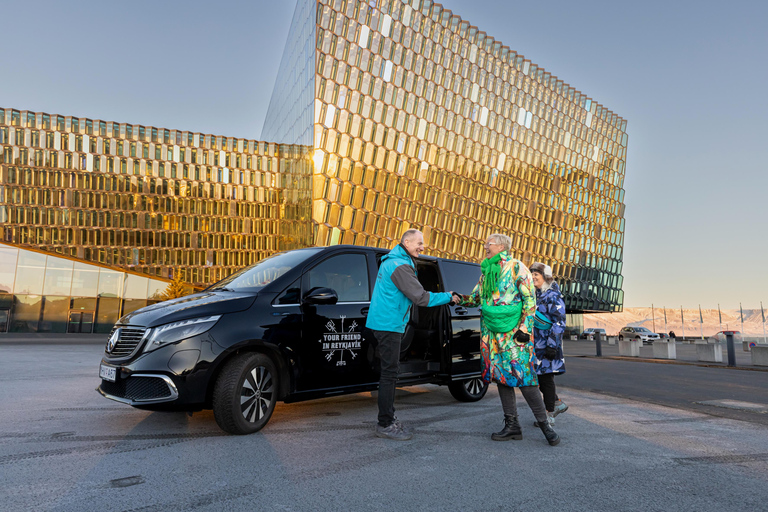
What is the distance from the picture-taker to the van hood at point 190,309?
4.47 meters

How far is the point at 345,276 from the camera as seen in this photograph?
18.4ft

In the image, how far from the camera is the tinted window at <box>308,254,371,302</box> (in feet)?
17.7

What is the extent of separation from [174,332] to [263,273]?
4.11 feet

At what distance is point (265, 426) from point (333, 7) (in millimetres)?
41236

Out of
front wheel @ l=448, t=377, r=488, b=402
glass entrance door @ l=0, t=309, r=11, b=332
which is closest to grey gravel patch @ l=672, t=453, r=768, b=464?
front wheel @ l=448, t=377, r=488, b=402

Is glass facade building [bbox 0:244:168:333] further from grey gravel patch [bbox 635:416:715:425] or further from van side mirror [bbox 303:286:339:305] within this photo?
grey gravel patch [bbox 635:416:715:425]

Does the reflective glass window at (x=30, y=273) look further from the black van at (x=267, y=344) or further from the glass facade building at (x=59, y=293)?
the black van at (x=267, y=344)

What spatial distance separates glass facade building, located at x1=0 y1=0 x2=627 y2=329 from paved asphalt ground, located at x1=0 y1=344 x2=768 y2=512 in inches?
1307

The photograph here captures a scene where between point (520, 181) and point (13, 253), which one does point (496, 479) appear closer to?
point (13, 253)

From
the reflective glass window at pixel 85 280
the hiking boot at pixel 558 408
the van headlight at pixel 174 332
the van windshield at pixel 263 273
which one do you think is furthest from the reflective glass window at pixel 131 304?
the hiking boot at pixel 558 408

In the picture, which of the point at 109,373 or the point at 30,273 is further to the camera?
the point at 30,273

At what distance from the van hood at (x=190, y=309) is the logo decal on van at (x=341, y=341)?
0.86 metres

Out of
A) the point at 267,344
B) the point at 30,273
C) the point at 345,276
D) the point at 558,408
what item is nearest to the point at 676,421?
the point at 558,408

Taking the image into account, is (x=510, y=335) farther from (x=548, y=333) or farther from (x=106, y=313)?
(x=106, y=313)
